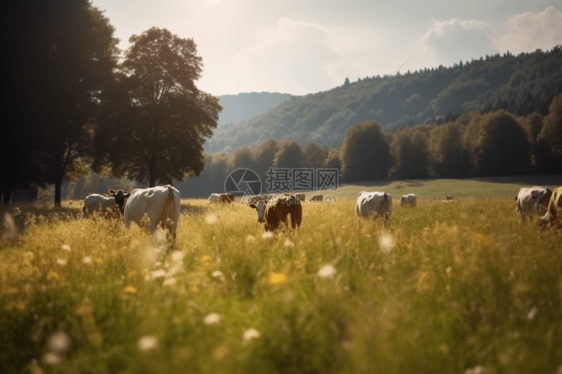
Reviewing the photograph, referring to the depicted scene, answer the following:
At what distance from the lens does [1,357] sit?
116 inches

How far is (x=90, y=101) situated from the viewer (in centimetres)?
2200

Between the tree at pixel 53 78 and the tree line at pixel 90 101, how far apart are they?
2.1 inches

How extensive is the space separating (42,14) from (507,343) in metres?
26.1

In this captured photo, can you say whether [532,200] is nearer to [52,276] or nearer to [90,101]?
[52,276]

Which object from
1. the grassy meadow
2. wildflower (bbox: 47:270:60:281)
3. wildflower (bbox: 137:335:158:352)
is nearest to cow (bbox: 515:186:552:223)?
the grassy meadow

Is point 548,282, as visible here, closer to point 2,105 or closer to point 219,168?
point 2,105

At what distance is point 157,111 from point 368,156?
60.5 meters

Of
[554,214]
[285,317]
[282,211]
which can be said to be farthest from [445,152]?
[285,317]

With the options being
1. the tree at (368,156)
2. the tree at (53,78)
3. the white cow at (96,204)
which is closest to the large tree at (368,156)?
the tree at (368,156)

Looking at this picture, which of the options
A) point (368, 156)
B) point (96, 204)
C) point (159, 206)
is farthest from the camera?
point (368, 156)

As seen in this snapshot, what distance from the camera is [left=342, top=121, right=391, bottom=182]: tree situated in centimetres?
7775

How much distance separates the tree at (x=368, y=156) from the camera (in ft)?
255

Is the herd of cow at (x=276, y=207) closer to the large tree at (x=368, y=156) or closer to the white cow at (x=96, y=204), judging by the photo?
the white cow at (x=96, y=204)

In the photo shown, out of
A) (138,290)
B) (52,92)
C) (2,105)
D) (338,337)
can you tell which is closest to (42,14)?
(52,92)
